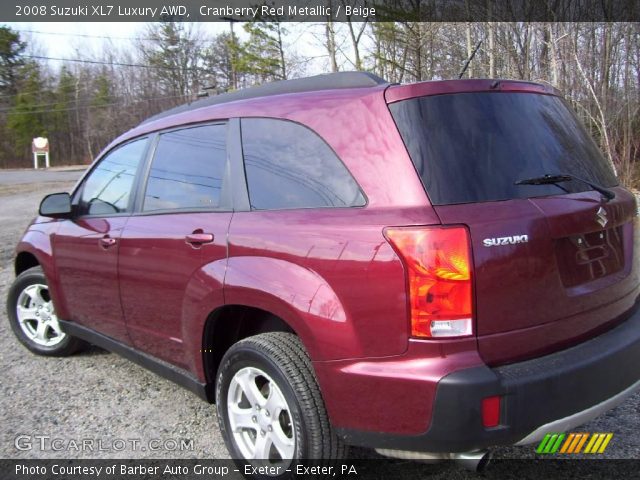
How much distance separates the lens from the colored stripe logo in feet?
6.95

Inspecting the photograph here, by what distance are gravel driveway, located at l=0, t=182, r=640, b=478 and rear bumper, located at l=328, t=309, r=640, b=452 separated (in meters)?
0.26

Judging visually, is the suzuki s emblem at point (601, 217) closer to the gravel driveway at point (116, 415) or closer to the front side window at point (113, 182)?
the gravel driveway at point (116, 415)

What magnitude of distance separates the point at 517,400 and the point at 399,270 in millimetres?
616

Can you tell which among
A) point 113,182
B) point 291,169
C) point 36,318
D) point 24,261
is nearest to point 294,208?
point 291,169

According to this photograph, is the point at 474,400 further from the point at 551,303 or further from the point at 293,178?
the point at 293,178

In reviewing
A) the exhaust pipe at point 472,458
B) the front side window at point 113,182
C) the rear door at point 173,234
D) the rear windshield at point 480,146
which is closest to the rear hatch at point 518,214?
the rear windshield at point 480,146

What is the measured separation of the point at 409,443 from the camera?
76.7 inches

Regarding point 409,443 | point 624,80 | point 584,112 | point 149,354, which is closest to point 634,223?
point 409,443

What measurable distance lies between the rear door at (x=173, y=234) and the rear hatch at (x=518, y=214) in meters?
1.07

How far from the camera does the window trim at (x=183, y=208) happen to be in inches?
102

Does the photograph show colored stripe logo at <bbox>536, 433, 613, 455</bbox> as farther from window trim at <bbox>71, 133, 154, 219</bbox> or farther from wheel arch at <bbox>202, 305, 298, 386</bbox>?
window trim at <bbox>71, 133, 154, 219</bbox>

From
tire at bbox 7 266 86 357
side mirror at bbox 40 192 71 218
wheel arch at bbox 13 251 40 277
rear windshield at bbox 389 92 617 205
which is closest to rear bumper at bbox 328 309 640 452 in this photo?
rear windshield at bbox 389 92 617 205

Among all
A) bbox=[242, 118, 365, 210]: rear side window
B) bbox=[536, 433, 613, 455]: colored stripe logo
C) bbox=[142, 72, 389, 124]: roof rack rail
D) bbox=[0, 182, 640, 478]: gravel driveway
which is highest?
bbox=[142, 72, 389, 124]: roof rack rail

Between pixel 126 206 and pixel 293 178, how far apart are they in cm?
143
